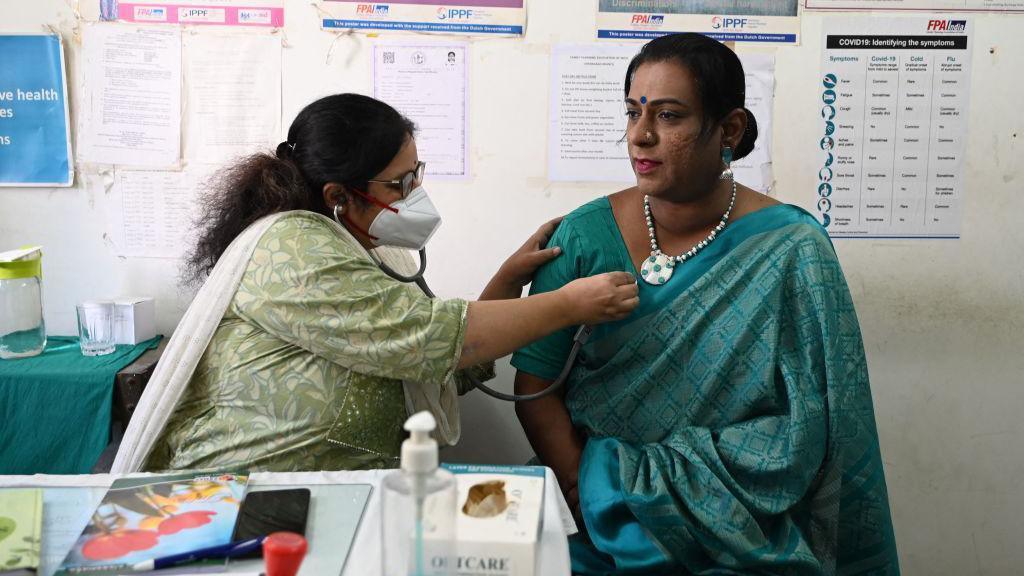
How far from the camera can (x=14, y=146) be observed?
228cm

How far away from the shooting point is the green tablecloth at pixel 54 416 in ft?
6.23

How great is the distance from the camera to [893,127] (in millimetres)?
2250

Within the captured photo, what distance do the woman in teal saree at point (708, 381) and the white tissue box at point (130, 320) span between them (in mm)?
1029

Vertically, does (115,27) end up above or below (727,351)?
above

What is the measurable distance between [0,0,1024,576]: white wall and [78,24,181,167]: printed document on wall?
70mm

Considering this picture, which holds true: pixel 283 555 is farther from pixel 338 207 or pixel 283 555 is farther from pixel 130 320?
pixel 130 320

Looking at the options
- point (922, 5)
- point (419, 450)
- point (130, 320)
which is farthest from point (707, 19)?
point (419, 450)

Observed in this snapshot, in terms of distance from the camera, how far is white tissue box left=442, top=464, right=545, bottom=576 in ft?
2.93

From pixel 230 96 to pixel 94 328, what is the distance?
687mm

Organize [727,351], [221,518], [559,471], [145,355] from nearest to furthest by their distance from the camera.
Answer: [221,518]
[727,351]
[559,471]
[145,355]

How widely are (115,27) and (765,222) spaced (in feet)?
5.69

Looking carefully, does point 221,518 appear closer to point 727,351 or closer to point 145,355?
point 727,351

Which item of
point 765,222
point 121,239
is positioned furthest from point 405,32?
point 765,222

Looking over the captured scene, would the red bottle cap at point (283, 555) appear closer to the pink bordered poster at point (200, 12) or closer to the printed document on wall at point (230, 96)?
the printed document on wall at point (230, 96)
